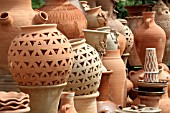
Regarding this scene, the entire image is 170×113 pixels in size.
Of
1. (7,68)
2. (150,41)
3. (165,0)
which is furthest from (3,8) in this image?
(165,0)

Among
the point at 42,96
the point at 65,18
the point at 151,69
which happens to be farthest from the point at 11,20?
the point at 151,69

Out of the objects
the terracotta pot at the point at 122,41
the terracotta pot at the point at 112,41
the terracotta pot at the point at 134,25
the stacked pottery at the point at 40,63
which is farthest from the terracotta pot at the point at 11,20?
the terracotta pot at the point at 134,25

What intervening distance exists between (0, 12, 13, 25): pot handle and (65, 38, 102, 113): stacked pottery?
1.69ft

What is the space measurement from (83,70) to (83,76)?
0.05 metres

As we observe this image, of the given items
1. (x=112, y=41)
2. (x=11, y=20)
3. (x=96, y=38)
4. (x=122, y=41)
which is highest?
(x=11, y=20)

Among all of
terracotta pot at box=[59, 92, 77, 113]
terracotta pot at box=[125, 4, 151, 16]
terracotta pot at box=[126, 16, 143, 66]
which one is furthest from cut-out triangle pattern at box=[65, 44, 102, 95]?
terracotta pot at box=[125, 4, 151, 16]

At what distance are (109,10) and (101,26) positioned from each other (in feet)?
3.50

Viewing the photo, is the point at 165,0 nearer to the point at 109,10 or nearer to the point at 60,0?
the point at 109,10

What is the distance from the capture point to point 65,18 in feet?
13.3

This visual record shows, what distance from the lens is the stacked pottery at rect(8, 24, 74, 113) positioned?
3123 millimetres

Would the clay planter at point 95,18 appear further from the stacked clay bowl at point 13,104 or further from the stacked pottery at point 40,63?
the stacked clay bowl at point 13,104

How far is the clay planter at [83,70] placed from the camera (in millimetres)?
3662

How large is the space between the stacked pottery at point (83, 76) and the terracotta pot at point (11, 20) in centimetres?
36

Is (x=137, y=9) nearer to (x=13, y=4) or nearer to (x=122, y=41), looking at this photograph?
(x=122, y=41)
